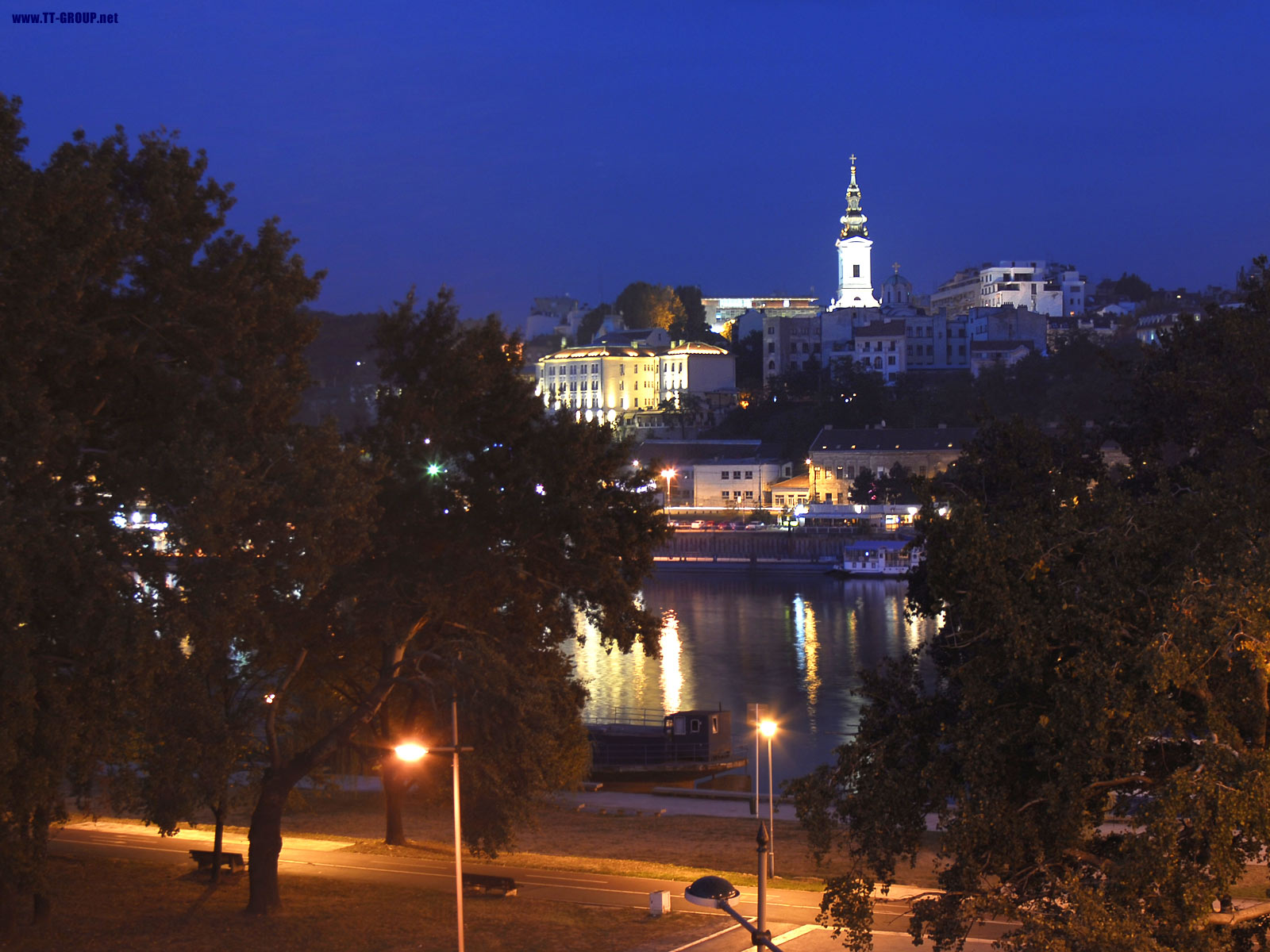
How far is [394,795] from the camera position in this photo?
453 inches

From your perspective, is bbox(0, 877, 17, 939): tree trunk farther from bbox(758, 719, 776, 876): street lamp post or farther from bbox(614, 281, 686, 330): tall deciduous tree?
bbox(614, 281, 686, 330): tall deciduous tree

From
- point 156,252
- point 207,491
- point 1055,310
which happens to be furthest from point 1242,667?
point 1055,310

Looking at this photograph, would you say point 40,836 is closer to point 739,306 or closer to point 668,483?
point 668,483

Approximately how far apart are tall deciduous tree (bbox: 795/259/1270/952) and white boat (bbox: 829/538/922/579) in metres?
37.9

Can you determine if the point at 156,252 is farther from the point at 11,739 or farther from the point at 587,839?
the point at 587,839

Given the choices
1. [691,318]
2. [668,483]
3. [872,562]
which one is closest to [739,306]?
[691,318]

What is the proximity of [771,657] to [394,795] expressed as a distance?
1828 cm

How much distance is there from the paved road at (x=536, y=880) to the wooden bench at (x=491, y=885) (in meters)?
0.16

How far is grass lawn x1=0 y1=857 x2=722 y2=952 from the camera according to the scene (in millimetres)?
8195

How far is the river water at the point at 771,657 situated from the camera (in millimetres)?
22469

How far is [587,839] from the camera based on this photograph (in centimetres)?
1316

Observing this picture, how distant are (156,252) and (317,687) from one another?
391 centimetres

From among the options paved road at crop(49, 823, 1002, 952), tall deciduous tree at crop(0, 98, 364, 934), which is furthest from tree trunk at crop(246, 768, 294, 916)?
paved road at crop(49, 823, 1002, 952)

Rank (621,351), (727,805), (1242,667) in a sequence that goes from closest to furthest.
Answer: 1. (1242,667)
2. (727,805)
3. (621,351)
